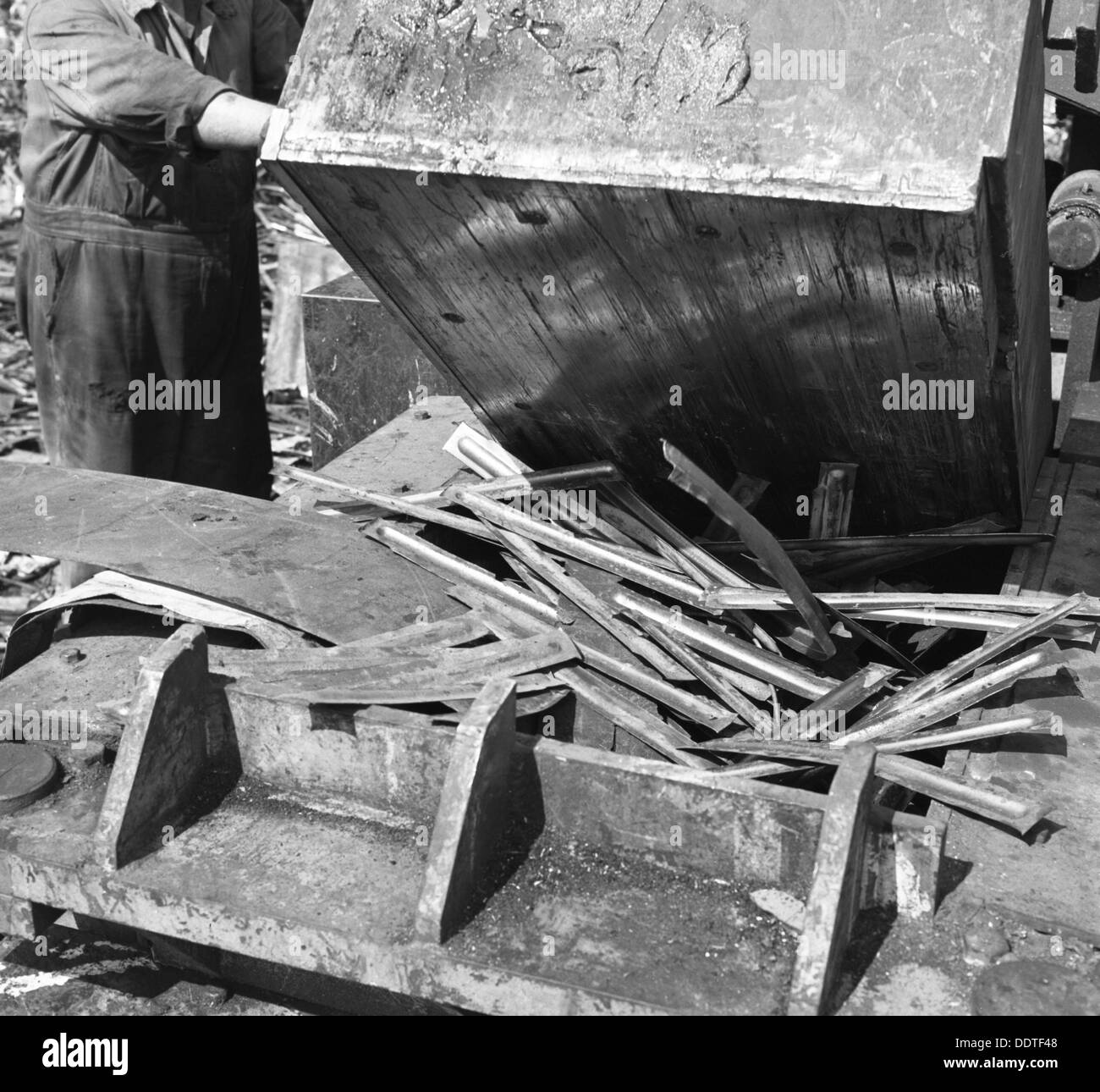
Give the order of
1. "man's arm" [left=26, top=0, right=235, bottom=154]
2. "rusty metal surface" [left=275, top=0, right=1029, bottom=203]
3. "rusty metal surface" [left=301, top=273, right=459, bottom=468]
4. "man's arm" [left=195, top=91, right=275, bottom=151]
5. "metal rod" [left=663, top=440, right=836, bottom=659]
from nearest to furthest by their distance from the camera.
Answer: "rusty metal surface" [left=275, top=0, right=1029, bottom=203], "metal rod" [left=663, top=440, right=836, bottom=659], "man's arm" [left=195, top=91, right=275, bottom=151], "man's arm" [left=26, top=0, right=235, bottom=154], "rusty metal surface" [left=301, top=273, right=459, bottom=468]

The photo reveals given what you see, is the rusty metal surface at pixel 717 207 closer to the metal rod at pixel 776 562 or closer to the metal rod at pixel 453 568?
the metal rod at pixel 776 562

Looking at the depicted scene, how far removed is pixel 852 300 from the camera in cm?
264

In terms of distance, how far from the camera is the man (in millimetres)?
4129

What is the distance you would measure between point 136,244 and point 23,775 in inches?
103

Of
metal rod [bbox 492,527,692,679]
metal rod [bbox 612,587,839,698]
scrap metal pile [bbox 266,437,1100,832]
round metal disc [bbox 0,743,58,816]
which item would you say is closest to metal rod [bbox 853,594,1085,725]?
scrap metal pile [bbox 266,437,1100,832]

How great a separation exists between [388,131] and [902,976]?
1899mm

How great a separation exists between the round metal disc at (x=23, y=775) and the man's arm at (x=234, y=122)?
191 cm

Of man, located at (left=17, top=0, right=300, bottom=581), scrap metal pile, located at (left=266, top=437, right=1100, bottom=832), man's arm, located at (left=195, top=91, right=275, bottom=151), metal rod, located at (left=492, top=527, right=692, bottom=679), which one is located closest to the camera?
scrap metal pile, located at (left=266, top=437, right=1100, bottom=832)

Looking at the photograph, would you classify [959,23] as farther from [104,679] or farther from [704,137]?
[104,679]

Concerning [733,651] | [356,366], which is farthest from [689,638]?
[356,366]

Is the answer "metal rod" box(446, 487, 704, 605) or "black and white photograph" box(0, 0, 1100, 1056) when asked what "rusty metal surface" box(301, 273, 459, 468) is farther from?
"metal rod" box(446, 487, 704, 605)

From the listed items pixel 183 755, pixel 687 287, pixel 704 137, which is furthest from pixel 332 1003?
pixel 704 137

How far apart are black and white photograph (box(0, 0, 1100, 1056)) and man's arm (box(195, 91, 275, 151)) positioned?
3cm

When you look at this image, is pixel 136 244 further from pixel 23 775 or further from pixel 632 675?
pixel 632 675
